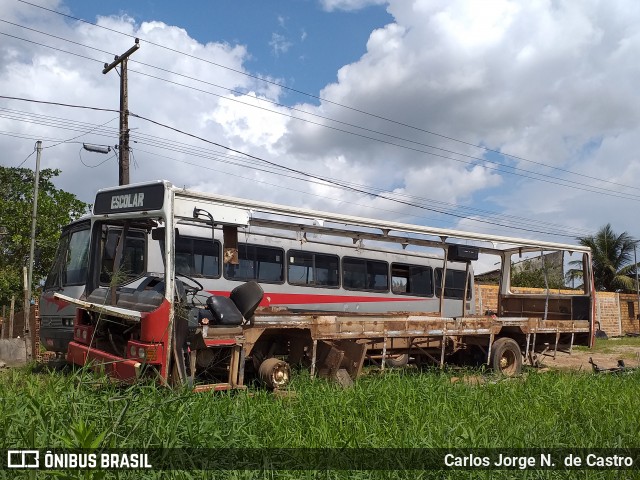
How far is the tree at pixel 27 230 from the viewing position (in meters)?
20.1

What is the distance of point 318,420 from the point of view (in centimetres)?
571

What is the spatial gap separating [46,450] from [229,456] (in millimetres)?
1257

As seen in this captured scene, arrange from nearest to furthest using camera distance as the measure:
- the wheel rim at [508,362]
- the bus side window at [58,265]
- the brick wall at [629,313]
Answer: the bus side window at [58,265] < the wheel rim at [508,362] < the brick wall at [629,313]

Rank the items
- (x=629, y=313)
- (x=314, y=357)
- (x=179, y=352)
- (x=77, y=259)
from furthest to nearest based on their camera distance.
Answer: (x=629, y=313), (x=77, y=259), (x=314, y=357), (x=179, y=352)

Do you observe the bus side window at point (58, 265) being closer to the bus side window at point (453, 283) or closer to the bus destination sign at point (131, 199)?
the bus destination sign at point (131, 199)

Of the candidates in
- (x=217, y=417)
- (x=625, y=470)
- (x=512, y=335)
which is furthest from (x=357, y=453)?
(x=512, y=335)

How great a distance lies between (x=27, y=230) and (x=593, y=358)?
18.4 m

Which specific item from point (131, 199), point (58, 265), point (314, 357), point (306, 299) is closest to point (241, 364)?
point (314, 357)

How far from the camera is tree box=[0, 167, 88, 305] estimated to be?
2008cm

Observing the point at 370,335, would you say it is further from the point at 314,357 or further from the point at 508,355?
the point at 508,355

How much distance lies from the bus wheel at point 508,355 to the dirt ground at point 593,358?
2.09 metres

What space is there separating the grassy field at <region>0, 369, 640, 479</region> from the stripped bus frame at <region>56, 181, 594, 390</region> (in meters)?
→ 0.77

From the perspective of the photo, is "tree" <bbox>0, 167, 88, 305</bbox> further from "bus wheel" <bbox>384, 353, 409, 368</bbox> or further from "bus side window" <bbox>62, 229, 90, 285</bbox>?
"bus wheel" <bbox>384, 353, 409, 368</bbox>

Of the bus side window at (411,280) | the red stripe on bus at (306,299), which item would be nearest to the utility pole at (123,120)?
the red stripe on bus at (306,299)
